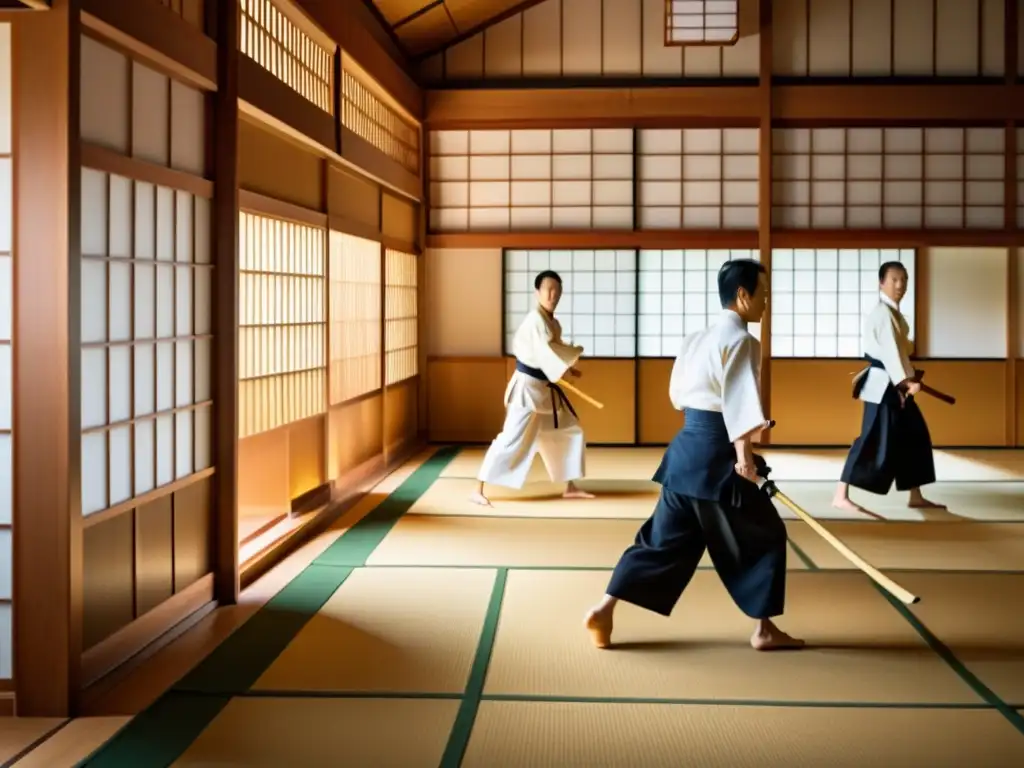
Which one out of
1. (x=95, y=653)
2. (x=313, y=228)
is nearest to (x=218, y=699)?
(x=95, y=653)

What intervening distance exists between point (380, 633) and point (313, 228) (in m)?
3.00

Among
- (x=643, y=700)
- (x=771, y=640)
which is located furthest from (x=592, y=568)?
(x=643, y=700)

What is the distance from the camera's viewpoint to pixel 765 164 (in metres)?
9.40

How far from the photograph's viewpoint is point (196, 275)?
4297 mm

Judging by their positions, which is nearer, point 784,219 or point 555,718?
point 555,718

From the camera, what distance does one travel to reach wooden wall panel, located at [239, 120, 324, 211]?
518 cm

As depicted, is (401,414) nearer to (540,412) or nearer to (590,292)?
(590,292)

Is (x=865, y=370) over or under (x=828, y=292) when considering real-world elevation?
under

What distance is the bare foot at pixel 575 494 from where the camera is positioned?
6918mm

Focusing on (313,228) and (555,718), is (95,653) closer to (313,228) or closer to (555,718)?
(555,718)

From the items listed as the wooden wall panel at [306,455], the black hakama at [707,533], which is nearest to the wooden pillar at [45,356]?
the black hakama at [707,533]

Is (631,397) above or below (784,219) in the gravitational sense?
below

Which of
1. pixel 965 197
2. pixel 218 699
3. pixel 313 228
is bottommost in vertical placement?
pixel 218 699

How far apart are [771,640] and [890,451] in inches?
111
